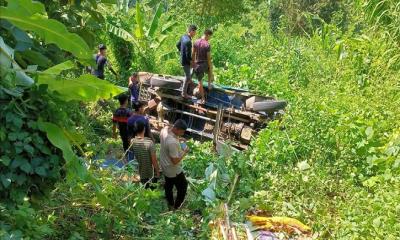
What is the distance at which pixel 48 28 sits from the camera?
398 centimetres

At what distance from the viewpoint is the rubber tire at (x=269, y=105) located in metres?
9.72

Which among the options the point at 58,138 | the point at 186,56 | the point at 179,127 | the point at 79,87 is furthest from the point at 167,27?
the point at 58,138

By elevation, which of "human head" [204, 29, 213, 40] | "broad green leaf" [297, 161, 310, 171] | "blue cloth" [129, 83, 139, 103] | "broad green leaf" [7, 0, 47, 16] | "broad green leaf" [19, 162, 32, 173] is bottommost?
"blue cloth" [129, 83, 139, 103]

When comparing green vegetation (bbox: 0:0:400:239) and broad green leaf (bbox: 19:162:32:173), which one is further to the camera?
green vegetation (bbox: 0:0:400:239)

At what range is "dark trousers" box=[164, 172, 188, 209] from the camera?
7.34 metres

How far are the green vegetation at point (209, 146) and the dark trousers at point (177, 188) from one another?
0.15 metres

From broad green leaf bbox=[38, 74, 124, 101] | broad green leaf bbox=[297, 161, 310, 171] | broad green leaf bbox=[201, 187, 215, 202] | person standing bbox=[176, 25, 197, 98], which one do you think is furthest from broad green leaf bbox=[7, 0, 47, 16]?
person standing bbox=[176, 25, 197, 98]

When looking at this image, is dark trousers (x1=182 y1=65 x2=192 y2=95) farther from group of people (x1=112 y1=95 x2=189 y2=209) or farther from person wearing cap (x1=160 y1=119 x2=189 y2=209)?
person wearing cap (x1=160 y1=119 x2=189 y2=209)

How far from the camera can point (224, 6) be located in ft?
72.1

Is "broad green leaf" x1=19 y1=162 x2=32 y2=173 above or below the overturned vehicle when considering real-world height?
above

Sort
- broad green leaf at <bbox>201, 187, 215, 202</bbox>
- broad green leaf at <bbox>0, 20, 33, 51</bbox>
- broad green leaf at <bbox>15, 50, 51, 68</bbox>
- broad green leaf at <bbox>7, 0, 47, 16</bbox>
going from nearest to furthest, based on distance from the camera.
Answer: broad green leaf at <bbox>7, 0, 47, 16</bbox> → broad green leaf at <bbox>0, 20, 33, 51</bbox> → broad green leaf at <bbox>15, 50, 51, 68</bbox> → broad green leaf at <bbox>201, 187, 215, 202</bbox>

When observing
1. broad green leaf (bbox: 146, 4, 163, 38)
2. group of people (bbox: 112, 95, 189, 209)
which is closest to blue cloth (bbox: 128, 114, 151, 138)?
group of people (bbox: 112, 95, 189, 209)

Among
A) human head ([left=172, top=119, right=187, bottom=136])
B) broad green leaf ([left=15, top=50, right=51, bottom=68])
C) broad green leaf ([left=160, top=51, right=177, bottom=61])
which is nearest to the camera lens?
broad green leaf ([left=15, top=50, right=51, bottom=68])

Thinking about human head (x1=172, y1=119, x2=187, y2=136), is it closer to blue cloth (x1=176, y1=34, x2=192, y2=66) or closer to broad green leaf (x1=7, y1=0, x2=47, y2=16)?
broad green leaf (x1=7, y1=0, x2=47, y2=16)
